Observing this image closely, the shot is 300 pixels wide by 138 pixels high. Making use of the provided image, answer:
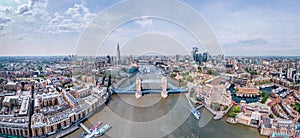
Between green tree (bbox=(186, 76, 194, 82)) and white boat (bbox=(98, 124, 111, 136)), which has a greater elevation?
green tree (bbox=(186, 76, 194, 82))

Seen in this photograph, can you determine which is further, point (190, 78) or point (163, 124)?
point (190, 78)

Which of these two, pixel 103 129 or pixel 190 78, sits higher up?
pixel 190 78

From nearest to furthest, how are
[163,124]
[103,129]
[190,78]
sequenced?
[103,129] → [163,124] → [190,78]

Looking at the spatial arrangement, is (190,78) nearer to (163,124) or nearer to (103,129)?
(163,124)

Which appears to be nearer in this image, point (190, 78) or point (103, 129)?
point (103, 129)

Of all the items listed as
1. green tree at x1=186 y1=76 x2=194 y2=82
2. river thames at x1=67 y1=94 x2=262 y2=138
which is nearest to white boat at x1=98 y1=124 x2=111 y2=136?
river thames at x1=67 y1=94 x2=262 y2=138

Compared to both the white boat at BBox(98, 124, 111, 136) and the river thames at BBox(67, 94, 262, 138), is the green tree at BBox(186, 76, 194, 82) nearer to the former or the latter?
the river thames at BBox(67, 94, 262, 138)

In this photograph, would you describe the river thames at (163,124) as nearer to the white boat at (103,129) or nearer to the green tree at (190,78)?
the white boat at (103,129)

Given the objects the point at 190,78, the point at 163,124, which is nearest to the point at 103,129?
the point at 163,124

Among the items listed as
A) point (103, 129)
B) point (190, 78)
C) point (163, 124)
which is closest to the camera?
point (103, 129)

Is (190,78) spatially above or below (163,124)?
above

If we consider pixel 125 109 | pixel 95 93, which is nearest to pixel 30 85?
pixel 95 93
